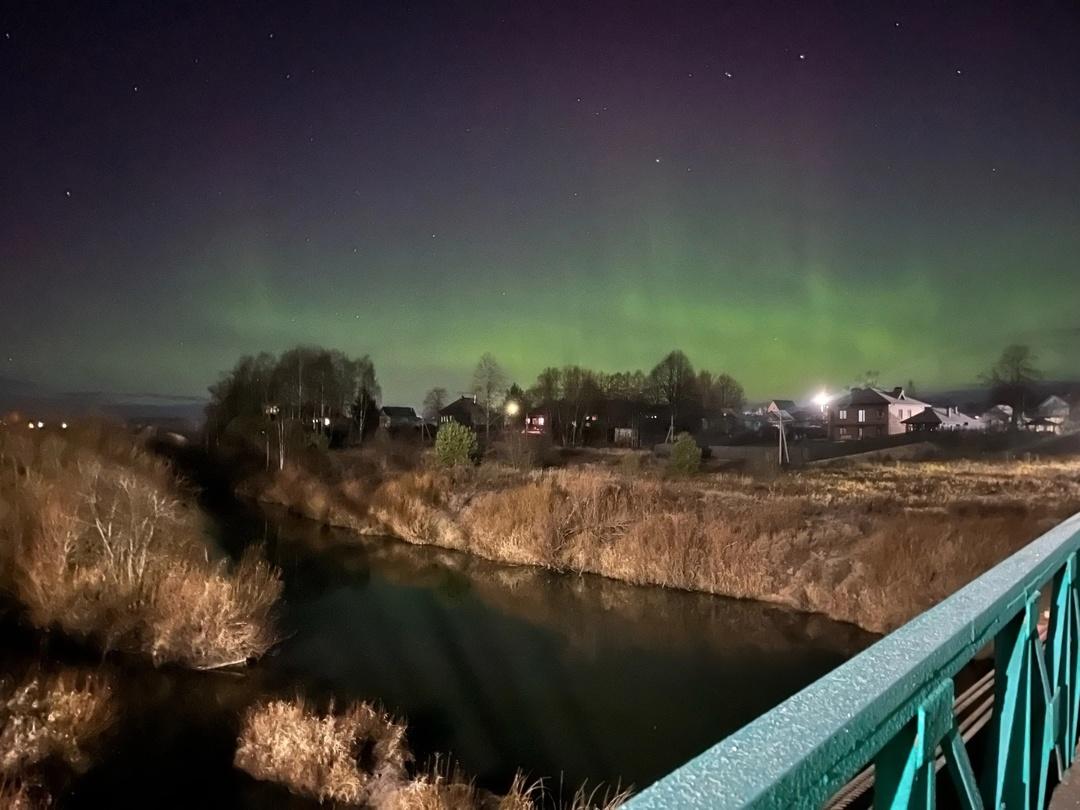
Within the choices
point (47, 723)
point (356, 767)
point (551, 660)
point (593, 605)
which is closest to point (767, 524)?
point (593, 605)

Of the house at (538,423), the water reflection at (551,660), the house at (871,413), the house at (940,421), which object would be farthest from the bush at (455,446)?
the house at (940,421)

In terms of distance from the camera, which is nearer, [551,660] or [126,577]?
[126,577]

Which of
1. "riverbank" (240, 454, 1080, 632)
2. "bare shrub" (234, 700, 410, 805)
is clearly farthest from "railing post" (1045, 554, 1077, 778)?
"riverbank" (240, 454, 1080, 632)

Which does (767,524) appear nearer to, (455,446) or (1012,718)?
(455,446)

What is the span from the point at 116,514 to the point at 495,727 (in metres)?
8.02

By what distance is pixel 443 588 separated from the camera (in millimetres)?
18594

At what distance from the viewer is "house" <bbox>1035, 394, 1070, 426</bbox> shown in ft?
43.5

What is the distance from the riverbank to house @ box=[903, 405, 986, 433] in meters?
1.50

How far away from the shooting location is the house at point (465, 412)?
1721 inches

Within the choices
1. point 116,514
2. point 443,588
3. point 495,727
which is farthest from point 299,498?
point 495,727

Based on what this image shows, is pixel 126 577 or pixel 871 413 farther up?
pixel 871 413

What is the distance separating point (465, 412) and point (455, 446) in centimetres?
2314

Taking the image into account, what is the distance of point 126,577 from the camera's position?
12414 millimetres

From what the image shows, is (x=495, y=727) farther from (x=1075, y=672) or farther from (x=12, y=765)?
(x=1075, y=672)
